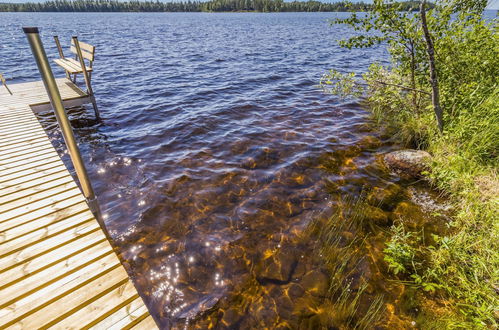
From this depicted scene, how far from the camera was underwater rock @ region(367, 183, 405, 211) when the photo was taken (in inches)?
219

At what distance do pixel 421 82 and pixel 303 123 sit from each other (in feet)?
12.8

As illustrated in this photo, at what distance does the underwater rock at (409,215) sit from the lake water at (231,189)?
2.15ft

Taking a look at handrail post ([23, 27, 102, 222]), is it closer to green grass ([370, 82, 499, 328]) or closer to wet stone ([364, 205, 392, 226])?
green grass ([370, 82, 499, 328])

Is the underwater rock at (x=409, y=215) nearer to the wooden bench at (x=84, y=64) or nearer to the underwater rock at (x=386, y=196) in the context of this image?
the underwater rock at (x=386, y=196)

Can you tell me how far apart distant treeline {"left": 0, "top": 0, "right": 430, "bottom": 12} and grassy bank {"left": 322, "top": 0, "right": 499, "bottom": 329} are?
151752 millimetres

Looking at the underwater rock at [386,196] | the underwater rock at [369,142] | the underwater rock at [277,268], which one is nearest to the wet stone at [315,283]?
the underwater rock at [277,268]

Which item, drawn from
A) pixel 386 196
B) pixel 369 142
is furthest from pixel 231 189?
pixel 369 142

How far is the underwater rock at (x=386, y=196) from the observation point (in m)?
5.57

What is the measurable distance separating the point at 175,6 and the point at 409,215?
593ft

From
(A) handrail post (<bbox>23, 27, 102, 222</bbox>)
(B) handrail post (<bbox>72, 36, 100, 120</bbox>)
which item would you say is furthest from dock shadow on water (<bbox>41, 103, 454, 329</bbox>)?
(B) handrail post (<bbox>72, 36, 100, 120</bbox>)

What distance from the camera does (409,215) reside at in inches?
207

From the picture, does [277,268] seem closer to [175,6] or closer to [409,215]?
[409,215]

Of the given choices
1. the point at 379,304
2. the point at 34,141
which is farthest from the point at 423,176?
the point at 34,141

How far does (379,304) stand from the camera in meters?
3.81
